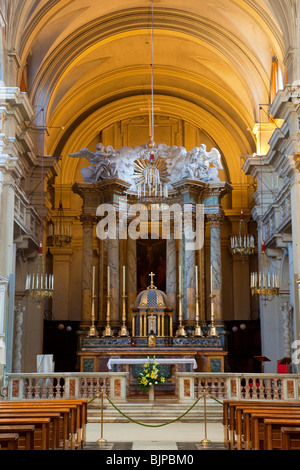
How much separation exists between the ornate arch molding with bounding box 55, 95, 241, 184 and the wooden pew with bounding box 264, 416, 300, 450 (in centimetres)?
1849

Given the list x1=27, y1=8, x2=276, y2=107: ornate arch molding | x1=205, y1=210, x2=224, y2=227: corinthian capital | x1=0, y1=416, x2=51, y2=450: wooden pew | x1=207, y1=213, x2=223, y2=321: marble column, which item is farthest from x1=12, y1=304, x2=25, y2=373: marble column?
x1=0, y1=416, x2=51, y2=450: wooden pew

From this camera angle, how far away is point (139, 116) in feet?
83.6

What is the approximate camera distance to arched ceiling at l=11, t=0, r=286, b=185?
18.8m

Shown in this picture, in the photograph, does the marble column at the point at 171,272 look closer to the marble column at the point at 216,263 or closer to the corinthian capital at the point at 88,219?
the marble column at the point at 216,263

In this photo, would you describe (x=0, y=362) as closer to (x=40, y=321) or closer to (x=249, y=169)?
(x=40, y=321)

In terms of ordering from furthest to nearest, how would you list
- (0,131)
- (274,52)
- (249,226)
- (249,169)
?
(249,226) < (249,169) < (274,52) < (0,131)

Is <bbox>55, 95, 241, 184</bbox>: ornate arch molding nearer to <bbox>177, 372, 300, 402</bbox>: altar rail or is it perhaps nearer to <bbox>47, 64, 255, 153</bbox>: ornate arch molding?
<bbox>47, 64, 255, 153</bbox>: ornate arch molding

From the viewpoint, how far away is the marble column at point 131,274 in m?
21.0

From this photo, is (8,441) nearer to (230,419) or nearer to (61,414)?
(61,414)

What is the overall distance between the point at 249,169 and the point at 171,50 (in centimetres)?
531

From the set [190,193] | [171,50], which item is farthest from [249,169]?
[171,50]

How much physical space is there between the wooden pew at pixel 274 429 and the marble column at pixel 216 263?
1360 centimetres

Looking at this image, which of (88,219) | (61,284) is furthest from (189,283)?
(61,284)
